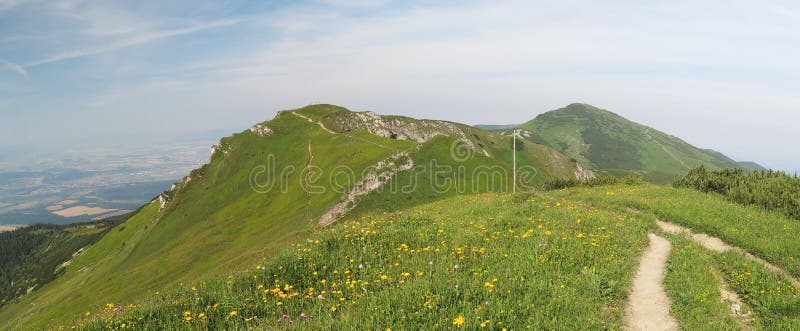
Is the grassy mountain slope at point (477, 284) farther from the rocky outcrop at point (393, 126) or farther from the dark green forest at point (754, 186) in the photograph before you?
the rocky outcrop at point (393, 126)

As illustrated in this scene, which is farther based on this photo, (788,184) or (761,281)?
(788,184)

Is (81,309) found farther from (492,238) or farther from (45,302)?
(492,238)

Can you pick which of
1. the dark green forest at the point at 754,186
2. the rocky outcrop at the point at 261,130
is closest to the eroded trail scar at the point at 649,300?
the dark green forest at the point at 754,186

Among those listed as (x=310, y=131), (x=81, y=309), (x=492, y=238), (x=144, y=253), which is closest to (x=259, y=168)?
(x=310, y=131)

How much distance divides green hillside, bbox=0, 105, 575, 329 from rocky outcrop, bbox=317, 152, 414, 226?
0.24 metres

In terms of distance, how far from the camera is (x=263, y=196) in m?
115

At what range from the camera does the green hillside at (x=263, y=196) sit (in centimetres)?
7929

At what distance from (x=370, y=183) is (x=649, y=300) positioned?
241 ft

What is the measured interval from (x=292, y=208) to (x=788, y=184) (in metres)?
89.3

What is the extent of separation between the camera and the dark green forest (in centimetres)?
1853

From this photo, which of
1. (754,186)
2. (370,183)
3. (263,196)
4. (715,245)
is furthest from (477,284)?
A: (263,196)

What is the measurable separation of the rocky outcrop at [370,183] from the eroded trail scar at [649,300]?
219ft

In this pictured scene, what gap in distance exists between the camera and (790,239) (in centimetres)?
1353

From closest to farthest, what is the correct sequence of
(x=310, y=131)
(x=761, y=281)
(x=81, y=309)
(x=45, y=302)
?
1. (x=761, y=281)
2. (x=81, y=309)
3. (x=45, y=302)
4. (x=310, y=131)
